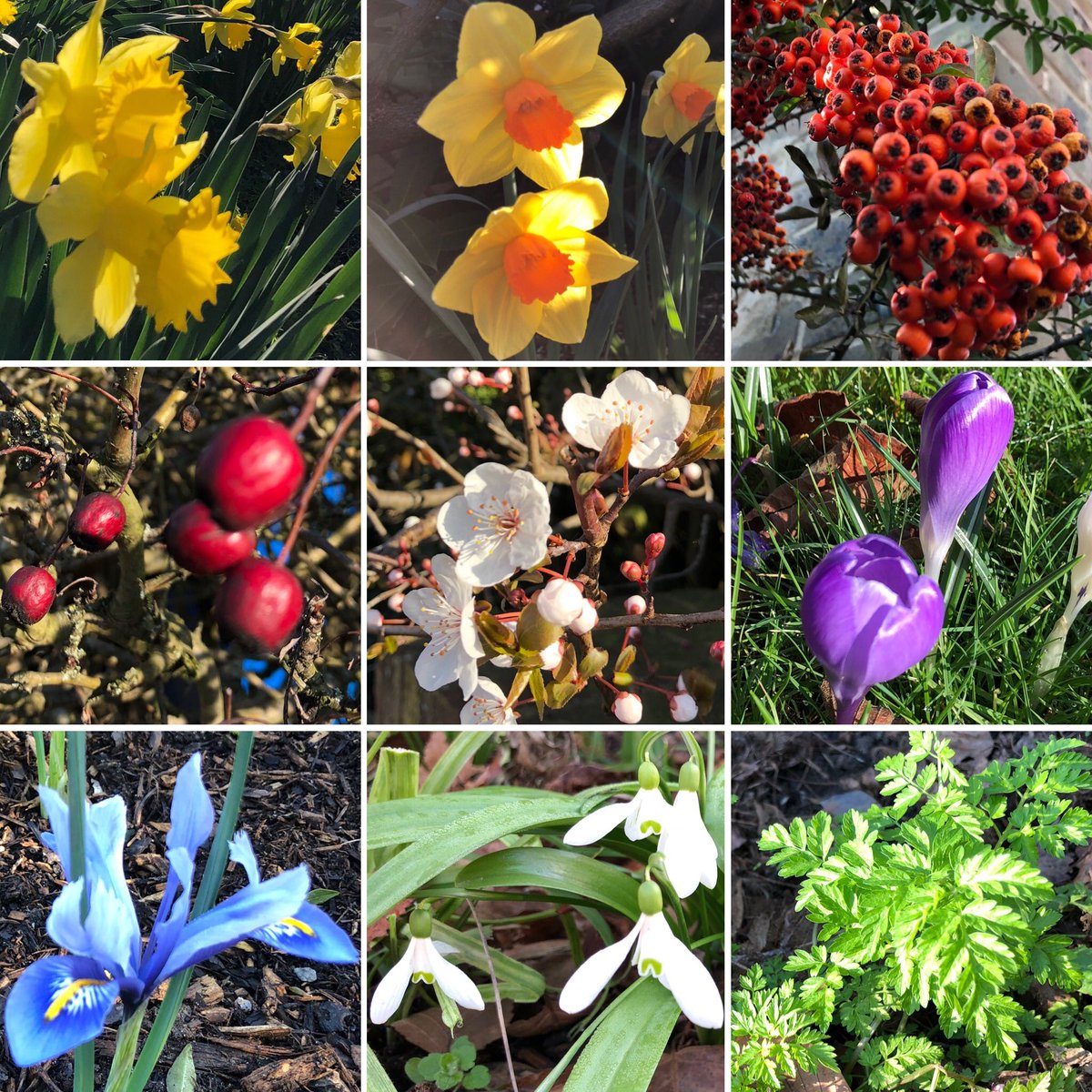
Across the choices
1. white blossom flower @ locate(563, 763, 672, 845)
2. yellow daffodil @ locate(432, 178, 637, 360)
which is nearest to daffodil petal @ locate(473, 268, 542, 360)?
yellow daffodil @ locate(432, 178, 637, 360)

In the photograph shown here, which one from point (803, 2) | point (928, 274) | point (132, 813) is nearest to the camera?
point (928, 274)

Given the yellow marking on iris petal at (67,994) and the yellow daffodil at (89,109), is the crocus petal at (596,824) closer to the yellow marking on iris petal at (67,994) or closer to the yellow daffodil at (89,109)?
the yellow marking on iris petal at (67,994)

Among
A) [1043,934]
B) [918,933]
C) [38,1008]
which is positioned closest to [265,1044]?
[38,1008]

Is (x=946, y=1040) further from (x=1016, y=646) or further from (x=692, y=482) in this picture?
(x=692, y=482)

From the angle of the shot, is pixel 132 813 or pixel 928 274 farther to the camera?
pixel 132 813

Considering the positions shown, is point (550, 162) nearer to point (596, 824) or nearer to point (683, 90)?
point (683, 90)

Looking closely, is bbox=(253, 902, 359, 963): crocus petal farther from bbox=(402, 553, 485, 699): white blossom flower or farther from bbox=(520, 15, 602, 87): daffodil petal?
bbox=(520, 15, 602, 87): daffodil petal

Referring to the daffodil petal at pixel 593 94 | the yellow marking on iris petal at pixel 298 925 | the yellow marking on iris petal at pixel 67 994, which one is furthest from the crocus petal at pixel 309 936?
the daffodil petal at pixel 593 94
